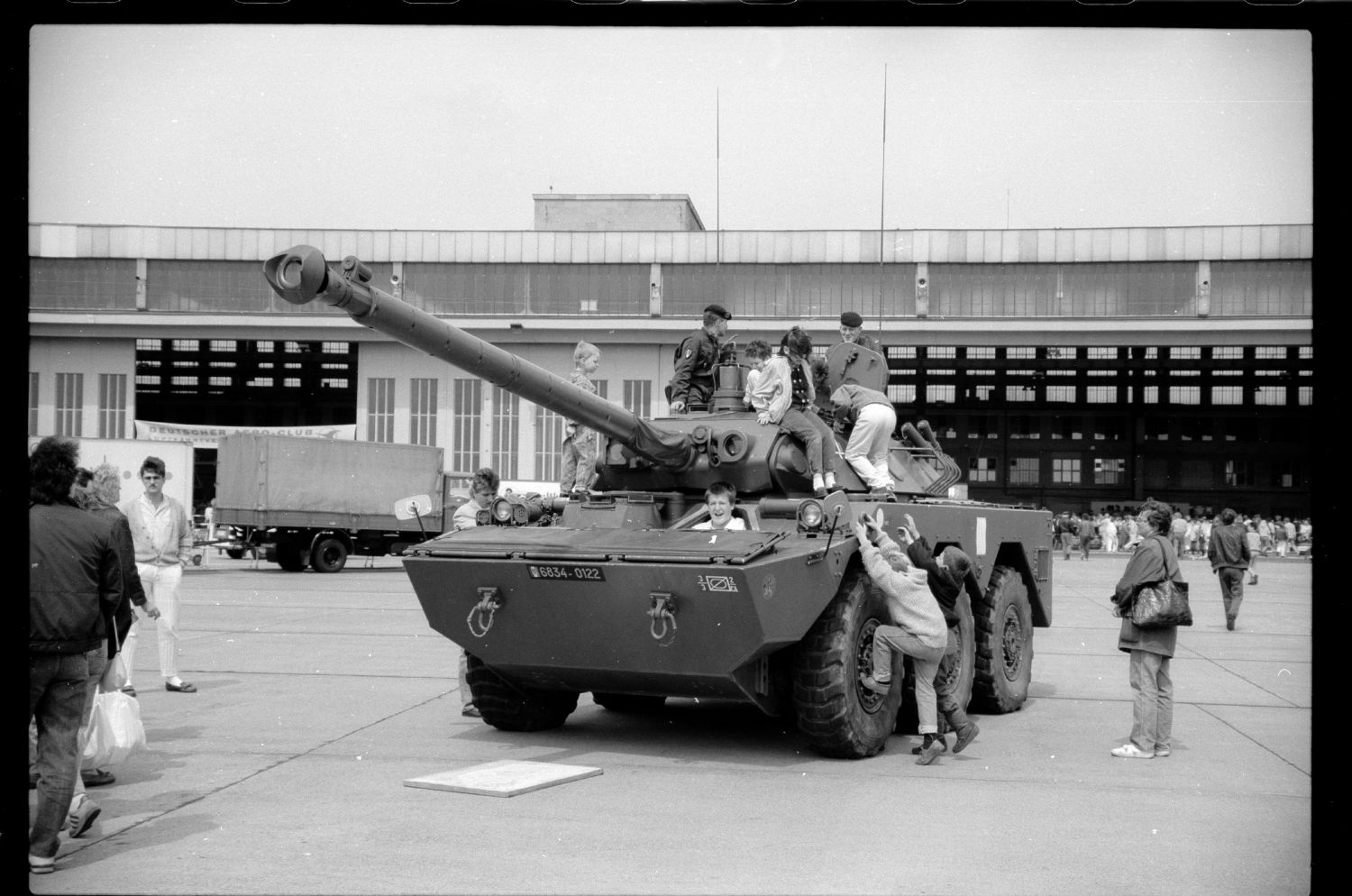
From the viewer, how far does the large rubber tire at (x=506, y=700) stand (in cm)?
919

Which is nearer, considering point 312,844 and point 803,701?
point 312,844

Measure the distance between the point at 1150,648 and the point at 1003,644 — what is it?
2.37m

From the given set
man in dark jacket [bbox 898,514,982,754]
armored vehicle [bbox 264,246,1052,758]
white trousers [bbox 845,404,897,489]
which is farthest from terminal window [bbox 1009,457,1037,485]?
man in dark jacket [bbox 898,514,982,754]

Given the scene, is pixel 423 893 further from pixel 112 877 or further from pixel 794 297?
pixel 794 297

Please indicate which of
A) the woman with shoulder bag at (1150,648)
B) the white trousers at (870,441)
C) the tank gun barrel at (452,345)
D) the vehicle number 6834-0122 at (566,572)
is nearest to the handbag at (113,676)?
the tank gun barrel at (452,345)

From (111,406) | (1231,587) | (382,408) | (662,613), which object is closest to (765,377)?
(662,613)

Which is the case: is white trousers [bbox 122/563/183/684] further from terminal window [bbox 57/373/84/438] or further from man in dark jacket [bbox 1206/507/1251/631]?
terminal window [bbox 57/373/84/438]

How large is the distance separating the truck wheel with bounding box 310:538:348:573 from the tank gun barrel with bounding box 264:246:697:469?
21.8 metres

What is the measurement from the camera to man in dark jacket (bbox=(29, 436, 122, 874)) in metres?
5.66

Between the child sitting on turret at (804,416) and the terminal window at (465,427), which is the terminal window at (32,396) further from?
the terminal window at (465,427)

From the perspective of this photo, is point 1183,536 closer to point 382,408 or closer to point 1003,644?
point 382,408

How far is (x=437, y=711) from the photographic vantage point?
1039 cm
